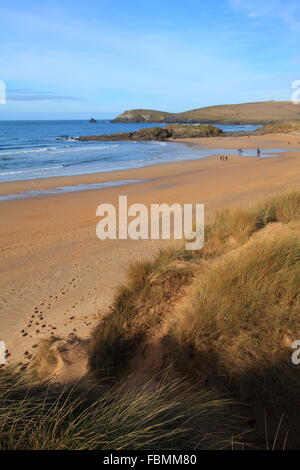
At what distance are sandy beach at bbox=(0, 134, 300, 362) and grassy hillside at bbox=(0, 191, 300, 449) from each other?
4.06ft

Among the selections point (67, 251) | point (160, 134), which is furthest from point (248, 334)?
point (160, 134)

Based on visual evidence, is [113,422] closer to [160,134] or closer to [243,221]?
[243,221]

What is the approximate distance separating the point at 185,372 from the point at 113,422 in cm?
113

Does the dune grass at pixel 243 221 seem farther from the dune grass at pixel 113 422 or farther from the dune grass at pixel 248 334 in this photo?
the dune grass at pixel 113 422

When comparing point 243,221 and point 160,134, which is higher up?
point 160,134

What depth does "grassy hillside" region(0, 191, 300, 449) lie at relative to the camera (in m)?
2.37

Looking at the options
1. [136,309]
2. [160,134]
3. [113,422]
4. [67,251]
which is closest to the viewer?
[113,422]

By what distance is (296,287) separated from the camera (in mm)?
3736

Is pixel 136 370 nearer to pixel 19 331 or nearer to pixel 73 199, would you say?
pixel 19 331

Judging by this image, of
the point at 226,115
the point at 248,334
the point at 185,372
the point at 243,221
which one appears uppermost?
the point at 226,115

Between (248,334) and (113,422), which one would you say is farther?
(248,334)

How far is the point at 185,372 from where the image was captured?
3307 mm

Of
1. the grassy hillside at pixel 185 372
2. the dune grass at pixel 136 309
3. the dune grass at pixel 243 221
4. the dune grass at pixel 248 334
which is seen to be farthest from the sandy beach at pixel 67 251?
the dune grass at pixel 248 334
